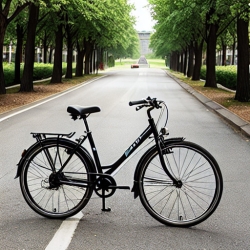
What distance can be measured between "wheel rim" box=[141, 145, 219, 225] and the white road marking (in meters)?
0.73

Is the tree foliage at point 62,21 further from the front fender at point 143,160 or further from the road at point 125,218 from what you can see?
the front fender at point 143,160

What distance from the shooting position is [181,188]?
4.84 metres

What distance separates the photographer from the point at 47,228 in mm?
4625

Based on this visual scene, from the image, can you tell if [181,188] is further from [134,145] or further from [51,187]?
[51,187]

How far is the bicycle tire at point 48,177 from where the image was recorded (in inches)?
188

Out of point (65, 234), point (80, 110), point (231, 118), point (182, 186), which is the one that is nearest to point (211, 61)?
point (231, 118)

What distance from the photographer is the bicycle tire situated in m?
4.78

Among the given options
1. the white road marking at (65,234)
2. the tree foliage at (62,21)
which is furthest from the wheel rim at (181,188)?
the tree foliage at (62,21)

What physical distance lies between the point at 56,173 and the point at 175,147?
1200mm

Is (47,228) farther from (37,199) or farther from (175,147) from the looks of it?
(175,147)

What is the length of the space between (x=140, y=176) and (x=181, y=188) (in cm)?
45

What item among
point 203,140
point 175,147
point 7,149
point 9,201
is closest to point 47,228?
point 9,201

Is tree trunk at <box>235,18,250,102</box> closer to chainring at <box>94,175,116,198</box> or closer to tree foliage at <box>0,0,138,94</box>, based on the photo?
tree foliage at <box>0,0,138,94</box>

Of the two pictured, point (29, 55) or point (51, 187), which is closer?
point (51, 187)
